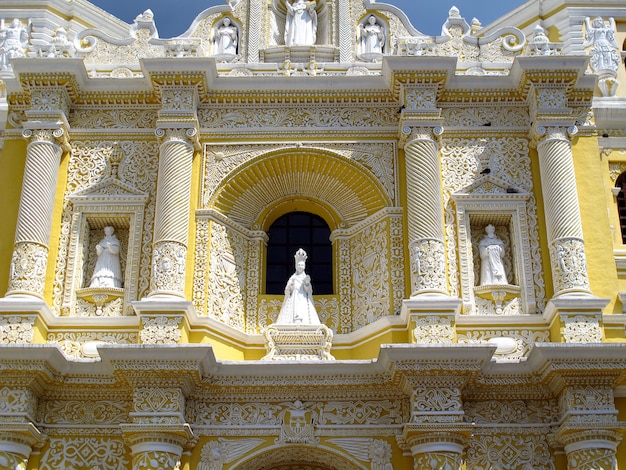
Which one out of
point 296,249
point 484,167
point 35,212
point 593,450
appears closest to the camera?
point 593,450

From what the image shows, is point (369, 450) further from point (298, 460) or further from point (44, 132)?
point (44, 132)

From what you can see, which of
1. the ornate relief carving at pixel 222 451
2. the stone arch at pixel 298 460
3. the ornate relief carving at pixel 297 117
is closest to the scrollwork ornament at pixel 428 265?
the ornate relief carving at pixel 297 117

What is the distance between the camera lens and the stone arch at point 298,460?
1297cm

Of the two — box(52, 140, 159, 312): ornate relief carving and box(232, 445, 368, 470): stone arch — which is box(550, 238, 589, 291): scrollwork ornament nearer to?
box(232, 445, 368, 470): stone arch

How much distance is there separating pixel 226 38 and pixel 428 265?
5.56m

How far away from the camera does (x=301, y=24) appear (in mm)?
16688

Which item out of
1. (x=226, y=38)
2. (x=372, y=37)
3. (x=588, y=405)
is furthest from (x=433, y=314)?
(x=226, y=38)

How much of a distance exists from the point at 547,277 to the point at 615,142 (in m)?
3.10

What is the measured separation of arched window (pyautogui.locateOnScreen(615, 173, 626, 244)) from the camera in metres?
15.7

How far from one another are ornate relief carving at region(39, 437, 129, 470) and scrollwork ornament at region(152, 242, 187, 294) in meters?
2.18

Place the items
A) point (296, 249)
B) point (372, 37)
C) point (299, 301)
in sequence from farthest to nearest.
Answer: point (372, 37) → point (296, 249) → point (299, 301)

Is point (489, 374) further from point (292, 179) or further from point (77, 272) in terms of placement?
point (77, 272)

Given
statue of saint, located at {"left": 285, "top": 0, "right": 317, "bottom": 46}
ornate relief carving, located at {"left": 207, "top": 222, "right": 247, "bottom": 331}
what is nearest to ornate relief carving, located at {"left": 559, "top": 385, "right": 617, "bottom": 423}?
ornate relief carving, located at {"left": 207, "top": 222, "right": 247, "bottom": 331}

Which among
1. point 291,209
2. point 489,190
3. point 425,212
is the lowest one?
point 425,212
